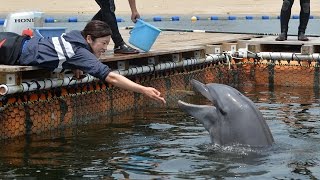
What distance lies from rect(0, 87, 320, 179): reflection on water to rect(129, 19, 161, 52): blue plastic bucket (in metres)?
0.92

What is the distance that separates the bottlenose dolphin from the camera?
6496 millimetres

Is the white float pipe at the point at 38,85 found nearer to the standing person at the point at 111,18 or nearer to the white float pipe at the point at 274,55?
the standing person at the point at 111,18

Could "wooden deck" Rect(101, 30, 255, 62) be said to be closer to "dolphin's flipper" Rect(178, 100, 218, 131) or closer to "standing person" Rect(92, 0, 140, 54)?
"standing person" Rect(92, 0, 140, 54)

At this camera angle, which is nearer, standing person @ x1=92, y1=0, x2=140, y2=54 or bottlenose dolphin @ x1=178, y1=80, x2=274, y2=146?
bottlenose dolphin @ x1=178, y1=80, x2=274, y2=146

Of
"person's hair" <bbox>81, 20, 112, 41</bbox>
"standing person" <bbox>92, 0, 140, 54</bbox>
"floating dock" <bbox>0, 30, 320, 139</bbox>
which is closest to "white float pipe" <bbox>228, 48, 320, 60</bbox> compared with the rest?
"floating dock" <bbox>0, 30, 320, 139</bbox>

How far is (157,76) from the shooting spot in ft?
33.6

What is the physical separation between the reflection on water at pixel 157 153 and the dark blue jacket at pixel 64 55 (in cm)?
78

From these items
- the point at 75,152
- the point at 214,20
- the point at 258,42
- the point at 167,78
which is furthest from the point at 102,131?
the point at 214,20

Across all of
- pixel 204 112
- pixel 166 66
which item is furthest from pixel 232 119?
pixel 166 66

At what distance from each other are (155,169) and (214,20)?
25998mm

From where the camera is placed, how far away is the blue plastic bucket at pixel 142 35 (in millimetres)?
8992

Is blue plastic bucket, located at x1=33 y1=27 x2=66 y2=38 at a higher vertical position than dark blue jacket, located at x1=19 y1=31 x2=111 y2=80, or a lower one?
higher

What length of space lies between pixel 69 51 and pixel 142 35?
7.66 feet

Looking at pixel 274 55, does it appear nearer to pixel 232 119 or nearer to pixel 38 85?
pixel 38 85
